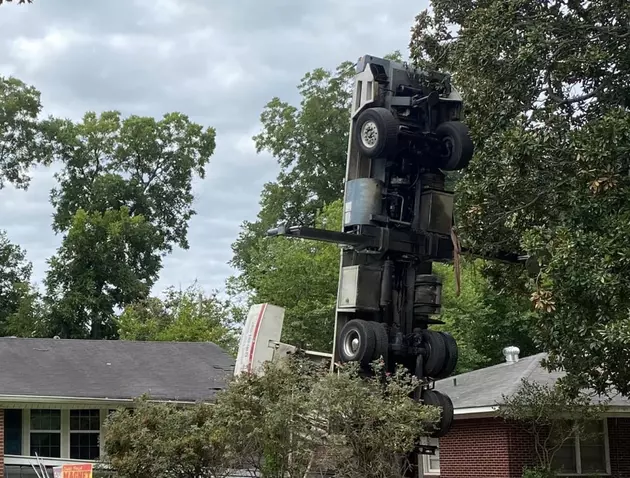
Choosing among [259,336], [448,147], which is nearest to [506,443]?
[259,336]

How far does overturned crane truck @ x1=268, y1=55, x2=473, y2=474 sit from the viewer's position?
43.7 feet

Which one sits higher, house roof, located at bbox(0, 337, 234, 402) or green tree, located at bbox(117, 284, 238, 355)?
green tree, located at bbox(117, 284, 238, 355)

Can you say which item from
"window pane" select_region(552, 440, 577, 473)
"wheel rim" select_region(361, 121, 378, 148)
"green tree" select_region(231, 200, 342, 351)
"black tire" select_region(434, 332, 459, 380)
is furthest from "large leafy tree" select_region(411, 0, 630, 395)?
"green tree" select_region(231, 200, 342, 351)

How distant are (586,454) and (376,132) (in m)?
9.49

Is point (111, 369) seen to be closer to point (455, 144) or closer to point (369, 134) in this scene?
point (369, 134)

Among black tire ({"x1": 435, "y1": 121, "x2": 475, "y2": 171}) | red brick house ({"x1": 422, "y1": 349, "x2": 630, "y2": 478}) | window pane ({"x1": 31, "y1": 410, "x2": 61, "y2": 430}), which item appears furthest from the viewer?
window pane ({"x1": 31, "y1": 410, "x2": 61, "y2": 430})

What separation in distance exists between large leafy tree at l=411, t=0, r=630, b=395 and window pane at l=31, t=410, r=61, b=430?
10.0m

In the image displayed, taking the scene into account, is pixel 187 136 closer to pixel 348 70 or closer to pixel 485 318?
pixel 348 70

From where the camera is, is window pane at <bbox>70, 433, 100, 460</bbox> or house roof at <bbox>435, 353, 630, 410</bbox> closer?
house roof at <bbox>435, 353, 630, 410</bbox>

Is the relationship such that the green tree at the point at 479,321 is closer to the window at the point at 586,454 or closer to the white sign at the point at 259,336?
the window at the point at 586,454

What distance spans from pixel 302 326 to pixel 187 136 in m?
19.4

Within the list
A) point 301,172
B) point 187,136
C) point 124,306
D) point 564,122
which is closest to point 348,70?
point 301,172

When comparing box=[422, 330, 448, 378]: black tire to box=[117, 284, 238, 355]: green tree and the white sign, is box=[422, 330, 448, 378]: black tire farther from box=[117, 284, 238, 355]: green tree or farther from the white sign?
box=[117, 284, 238, 355]: green tree

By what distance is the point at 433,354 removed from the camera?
13414 millimetres
